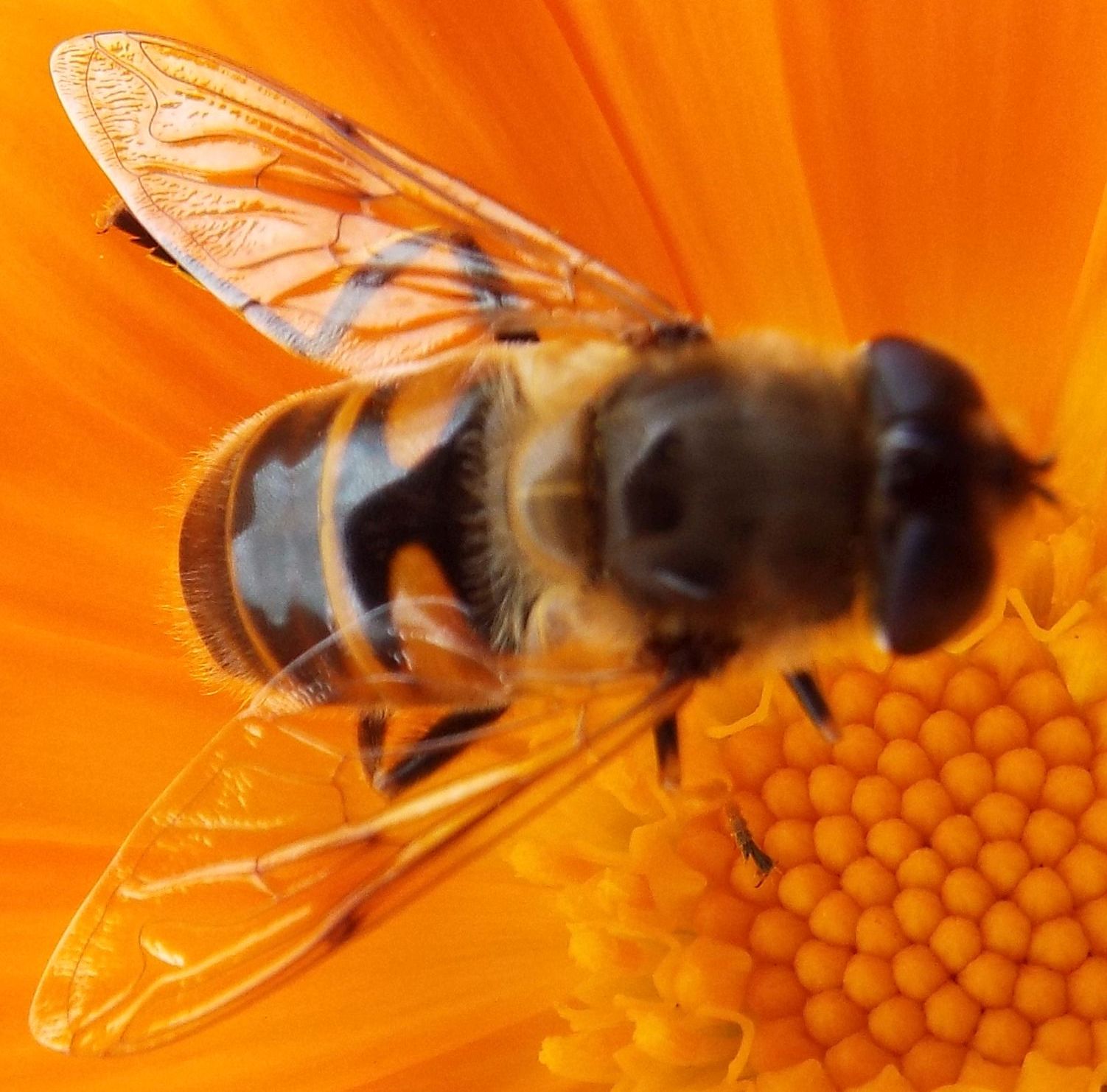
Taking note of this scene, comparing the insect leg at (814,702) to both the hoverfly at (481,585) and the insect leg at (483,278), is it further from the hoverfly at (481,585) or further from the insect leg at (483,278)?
the insect leg at (483,278)

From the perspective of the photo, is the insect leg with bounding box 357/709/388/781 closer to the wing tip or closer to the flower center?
the wing tip

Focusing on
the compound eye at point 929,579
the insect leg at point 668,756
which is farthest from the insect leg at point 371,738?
the compound eye at point 929,579

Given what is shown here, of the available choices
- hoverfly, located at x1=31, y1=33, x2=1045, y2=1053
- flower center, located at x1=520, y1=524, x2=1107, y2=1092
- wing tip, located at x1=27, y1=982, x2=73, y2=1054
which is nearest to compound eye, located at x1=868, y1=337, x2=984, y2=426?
hoverfly, located at x1=31, y1=33, x2=1045, y2=1053

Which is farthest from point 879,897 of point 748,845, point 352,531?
point 352,531

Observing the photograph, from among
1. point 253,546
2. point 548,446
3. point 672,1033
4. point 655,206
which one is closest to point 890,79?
point 655,206

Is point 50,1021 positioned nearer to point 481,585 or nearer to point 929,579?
point 481,585
